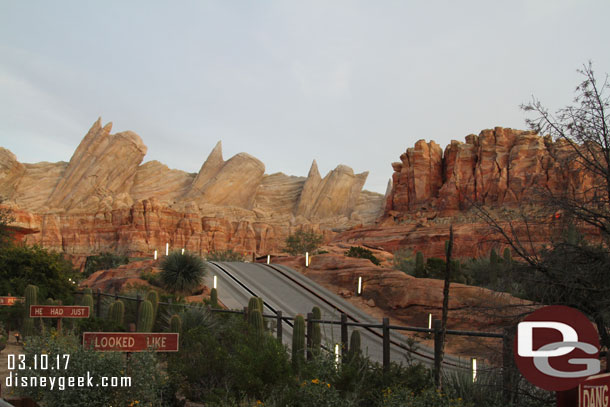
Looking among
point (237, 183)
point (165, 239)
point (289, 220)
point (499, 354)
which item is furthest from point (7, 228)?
point (237, 183)

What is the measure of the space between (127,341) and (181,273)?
2080 cm

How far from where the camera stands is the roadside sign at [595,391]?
2842mm

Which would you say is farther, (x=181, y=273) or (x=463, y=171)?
(x=463, y=171)

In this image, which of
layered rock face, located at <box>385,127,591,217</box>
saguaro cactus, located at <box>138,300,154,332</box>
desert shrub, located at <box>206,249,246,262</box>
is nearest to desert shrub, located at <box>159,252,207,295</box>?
saguaro cactus, located at <box>138,300,154,332</box>

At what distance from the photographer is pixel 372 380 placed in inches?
358

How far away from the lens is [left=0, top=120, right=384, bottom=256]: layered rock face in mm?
87562

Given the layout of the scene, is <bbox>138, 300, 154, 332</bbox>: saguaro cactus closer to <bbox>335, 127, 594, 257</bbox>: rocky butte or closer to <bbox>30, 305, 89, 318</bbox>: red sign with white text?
<bbox>30, 305, 89, 318</bbox>: red sign with white text

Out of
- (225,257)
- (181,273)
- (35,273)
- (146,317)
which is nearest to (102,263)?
(225,257)

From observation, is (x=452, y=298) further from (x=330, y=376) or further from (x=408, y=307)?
(x=330, y=376)

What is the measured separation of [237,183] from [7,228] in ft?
292

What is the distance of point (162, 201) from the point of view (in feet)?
364

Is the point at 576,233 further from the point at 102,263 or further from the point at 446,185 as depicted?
the point at 446,185

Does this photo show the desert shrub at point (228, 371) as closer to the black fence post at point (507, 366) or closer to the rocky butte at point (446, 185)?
the black fence post at point (507, 366)

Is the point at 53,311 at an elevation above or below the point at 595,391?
below
